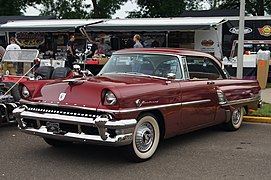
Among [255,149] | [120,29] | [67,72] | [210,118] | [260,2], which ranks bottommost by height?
[255,149]

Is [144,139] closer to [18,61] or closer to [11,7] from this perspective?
[18,61]

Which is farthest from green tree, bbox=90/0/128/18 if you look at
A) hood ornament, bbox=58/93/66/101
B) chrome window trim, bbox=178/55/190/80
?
hood ornament, bbox=58/93/66/101

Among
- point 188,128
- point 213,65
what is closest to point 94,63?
point 213,65

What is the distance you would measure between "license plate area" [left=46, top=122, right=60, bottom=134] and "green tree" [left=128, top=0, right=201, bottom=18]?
3021cm

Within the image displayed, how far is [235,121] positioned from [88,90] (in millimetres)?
3530

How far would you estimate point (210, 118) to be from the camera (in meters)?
6.44

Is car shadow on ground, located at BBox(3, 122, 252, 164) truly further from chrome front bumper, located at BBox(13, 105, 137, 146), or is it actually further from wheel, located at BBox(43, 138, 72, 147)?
chrome front bumper, located at BBox(13, 105, 137, 146)

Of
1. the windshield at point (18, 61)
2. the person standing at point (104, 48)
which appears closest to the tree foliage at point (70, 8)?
the person standing at point (104, 48)

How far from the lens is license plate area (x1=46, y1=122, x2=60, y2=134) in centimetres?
505

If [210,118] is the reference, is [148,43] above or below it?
above

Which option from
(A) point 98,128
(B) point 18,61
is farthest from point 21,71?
(A) point 98,128

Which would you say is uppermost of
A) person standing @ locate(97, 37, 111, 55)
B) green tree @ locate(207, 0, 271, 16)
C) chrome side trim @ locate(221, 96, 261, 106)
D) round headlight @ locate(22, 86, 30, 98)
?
green tree @ locate(207, 0, 271, 16)

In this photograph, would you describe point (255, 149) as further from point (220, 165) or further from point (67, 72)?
point (67, 72)

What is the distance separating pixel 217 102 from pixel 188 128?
90 cm
